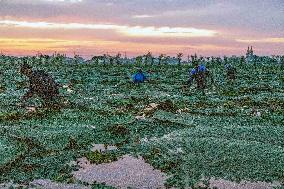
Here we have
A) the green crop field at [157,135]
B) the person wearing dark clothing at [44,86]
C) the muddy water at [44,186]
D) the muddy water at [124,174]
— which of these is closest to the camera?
the muddy water at [44,186]

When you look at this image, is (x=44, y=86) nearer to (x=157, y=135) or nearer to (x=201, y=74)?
(x=157, y=135)

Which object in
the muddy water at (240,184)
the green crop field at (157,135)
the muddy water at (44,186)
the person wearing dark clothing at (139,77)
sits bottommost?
the muddy water at (240,184)

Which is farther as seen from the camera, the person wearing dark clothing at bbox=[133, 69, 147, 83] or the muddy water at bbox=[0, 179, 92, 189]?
the person wearing dark clothing at bbox=[133, 69, 147, 83]

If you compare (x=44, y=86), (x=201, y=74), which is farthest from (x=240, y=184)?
(x=201, y=74)

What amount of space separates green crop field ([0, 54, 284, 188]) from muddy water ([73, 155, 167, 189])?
1.39ft

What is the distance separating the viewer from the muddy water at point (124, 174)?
607 inches

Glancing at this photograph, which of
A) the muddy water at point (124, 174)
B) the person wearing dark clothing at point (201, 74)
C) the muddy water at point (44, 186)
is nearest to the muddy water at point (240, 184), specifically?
the muddy water at point (124, 174)

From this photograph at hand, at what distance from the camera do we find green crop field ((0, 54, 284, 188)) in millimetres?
16688

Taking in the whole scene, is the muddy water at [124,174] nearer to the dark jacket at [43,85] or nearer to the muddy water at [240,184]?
the muddy water at [240,184]

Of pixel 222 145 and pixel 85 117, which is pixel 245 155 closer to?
pixel 222 145

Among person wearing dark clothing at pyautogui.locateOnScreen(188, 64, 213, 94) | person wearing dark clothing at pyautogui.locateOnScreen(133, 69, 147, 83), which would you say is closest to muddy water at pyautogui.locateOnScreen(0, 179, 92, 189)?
person wearing dark clothing at pyautogui.locateOnScreen(188, 64, 213, 94)

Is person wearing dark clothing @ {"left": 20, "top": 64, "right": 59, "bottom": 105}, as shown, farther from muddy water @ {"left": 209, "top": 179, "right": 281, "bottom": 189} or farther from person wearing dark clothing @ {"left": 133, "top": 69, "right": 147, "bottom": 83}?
muddy water @ {"left": 209, "top": 179, "right": 281, "bottom": 189}

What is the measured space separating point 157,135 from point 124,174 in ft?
21.0

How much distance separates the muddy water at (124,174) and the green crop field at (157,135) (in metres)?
0.42
